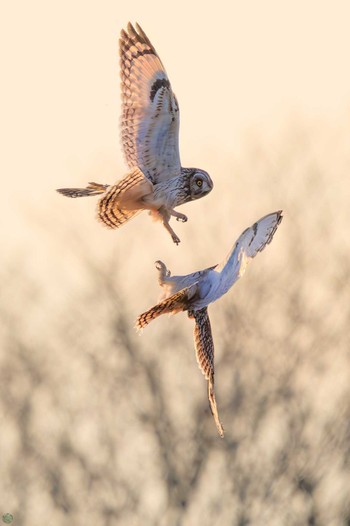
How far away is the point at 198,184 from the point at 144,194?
1.05 ft

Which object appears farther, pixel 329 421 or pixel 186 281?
pixel 329 421

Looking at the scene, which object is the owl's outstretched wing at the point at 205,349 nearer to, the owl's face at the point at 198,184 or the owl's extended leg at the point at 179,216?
the owl's extended leg at the point at 179,216

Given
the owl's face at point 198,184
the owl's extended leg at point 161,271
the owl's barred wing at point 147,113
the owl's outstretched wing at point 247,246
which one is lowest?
the owl's extended leg at point 161,271

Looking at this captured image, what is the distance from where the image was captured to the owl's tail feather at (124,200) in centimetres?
721

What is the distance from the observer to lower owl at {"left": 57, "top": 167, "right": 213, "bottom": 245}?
723 centimetres

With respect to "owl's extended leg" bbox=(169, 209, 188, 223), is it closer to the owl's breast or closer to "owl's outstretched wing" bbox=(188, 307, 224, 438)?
the owl's breast

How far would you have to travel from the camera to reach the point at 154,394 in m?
11.9

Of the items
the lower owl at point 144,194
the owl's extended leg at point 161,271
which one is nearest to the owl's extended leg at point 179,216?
the lower owl at point 144,194

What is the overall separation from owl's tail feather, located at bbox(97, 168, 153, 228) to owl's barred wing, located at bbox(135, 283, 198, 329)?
74 centimetres

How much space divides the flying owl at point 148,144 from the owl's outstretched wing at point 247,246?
64cm

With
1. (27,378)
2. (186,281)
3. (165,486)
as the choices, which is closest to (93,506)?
(165,486)

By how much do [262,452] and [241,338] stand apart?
50.7 inches

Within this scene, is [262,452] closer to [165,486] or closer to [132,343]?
[165,486]

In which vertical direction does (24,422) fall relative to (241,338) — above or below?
below
